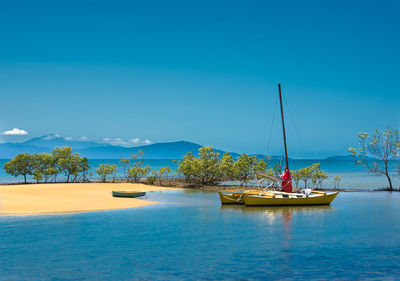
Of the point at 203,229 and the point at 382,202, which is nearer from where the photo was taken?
the point at 203,229

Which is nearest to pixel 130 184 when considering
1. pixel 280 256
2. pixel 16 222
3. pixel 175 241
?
pixel 16 222

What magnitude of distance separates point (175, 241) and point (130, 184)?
51120 millimetres

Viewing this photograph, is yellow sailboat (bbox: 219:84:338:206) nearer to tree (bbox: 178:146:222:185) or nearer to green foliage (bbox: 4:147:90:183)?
tree (bbox: 178:146:222:185)

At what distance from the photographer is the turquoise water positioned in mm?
19297

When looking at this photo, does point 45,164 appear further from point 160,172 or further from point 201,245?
point 201,245

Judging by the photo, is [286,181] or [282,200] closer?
[282,200]

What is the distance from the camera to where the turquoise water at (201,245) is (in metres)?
19.3

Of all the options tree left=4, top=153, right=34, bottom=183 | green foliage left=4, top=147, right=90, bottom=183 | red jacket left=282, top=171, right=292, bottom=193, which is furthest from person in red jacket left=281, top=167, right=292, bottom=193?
tree left=4, top=153, right=34, bottom=183

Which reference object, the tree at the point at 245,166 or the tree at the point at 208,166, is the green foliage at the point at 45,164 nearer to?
the tree at the point at 208,166

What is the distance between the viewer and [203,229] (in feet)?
102

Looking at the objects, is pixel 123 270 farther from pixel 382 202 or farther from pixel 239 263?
pixel 382 202

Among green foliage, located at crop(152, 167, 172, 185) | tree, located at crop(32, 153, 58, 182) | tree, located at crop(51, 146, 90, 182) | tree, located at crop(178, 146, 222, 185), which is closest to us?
tree, located at crop(178, 146, 222, 185)

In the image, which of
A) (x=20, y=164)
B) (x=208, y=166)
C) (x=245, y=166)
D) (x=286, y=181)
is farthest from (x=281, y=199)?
(x=20, y=164)

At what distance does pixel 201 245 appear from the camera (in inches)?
997
